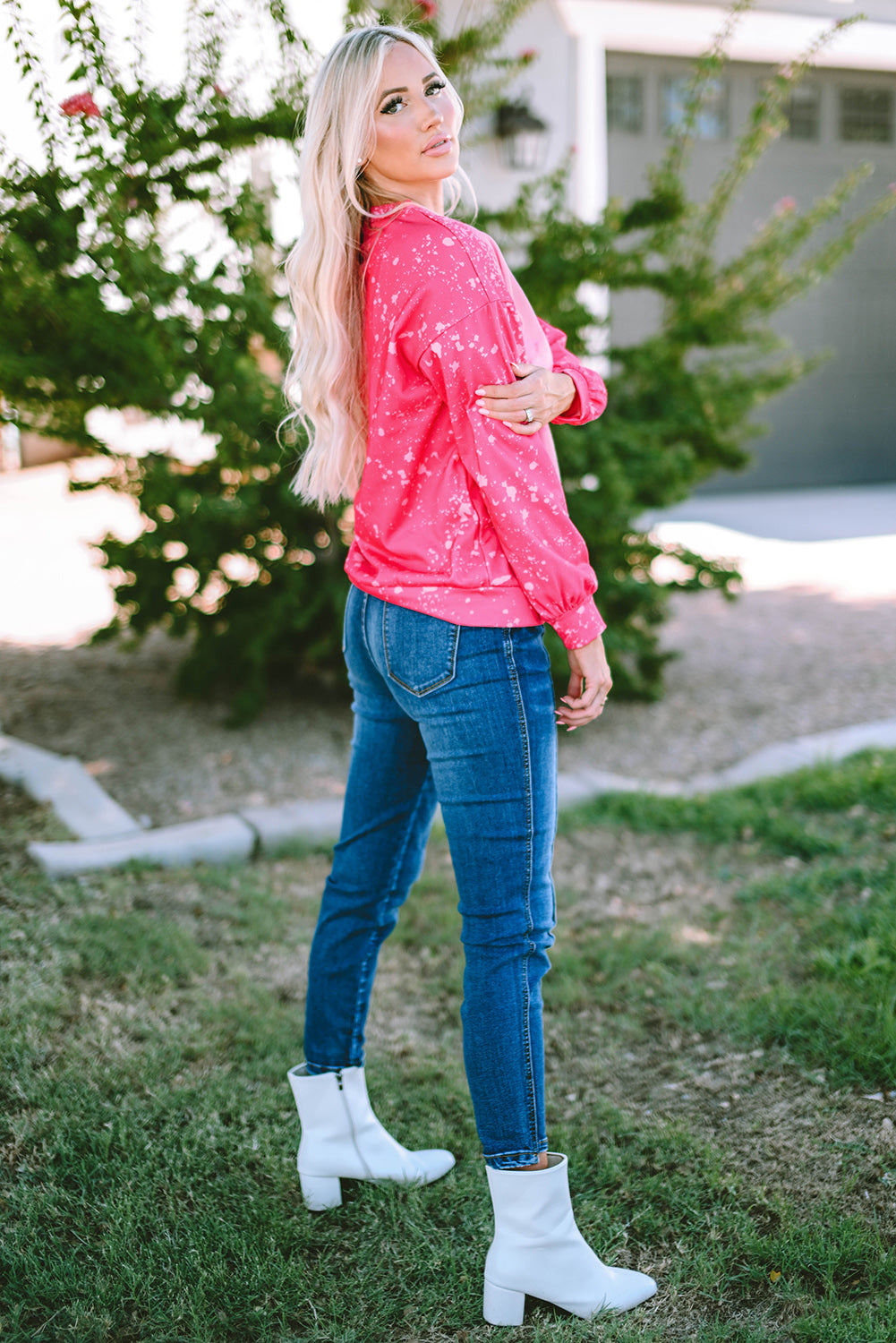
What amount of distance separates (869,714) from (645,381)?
64.2 inches

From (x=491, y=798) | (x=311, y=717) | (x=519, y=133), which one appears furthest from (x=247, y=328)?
(x=519, y=133)

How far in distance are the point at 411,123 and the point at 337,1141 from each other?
5.31 feet

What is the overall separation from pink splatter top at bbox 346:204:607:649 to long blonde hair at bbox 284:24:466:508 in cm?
6

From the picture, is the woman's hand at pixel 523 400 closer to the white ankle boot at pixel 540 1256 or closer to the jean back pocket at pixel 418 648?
the jean back pocket at pixel 418 648

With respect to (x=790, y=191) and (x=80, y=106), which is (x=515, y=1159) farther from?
(x=790, y=191)

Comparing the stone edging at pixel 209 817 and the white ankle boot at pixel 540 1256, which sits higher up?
the white ankle boot at pixel 540 1256

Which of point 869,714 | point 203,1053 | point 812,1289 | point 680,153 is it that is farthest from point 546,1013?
point 680,153

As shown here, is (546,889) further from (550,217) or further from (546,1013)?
(550,217)

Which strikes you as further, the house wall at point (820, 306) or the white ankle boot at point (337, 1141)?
the house wall at point (820, 306)

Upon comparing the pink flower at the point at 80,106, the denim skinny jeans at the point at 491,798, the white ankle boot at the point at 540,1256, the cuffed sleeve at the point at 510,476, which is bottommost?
the white ankle boot at the point at 540,1256

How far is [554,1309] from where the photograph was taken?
1706 mm

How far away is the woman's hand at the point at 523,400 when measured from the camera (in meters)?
1.49

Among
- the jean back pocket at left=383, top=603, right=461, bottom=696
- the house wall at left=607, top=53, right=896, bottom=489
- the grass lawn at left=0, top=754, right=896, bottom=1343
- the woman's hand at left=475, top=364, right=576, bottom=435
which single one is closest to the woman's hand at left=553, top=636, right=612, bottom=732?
the jean back pocket at left=383, top=603, right=461, bottom=696

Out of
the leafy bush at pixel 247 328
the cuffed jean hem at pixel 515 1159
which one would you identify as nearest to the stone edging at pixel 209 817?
the leafy bush at pixel 247 328
